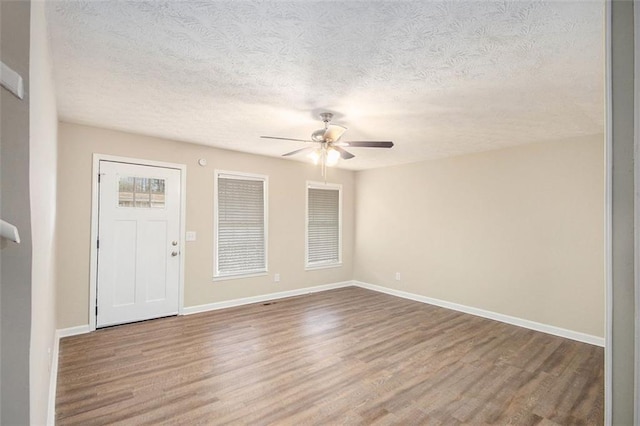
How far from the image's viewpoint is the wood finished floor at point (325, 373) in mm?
2273

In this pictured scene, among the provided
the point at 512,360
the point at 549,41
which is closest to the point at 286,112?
the point at 549,41

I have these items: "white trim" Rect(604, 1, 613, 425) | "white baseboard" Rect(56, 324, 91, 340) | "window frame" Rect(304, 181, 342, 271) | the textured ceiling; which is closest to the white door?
"white baseboard" Rect(56, 324, 91, 340)

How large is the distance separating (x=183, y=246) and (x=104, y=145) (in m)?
1.65

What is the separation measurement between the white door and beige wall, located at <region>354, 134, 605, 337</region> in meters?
3.82

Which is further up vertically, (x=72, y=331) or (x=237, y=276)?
(x=237, y=276)

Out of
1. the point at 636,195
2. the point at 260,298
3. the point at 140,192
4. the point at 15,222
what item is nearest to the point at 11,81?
the point at 15,222

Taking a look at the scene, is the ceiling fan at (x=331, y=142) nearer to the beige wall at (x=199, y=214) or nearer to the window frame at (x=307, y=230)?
the beige wall at (x=199, y=214)

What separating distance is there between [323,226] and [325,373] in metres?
3.68

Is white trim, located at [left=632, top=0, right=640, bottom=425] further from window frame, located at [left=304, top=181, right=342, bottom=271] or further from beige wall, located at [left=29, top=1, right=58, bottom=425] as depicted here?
window frame, located at [left=304, top=181, right=342, bottom=271]

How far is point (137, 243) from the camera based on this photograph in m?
4.12

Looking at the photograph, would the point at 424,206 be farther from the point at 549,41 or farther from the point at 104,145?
the point at 104,145

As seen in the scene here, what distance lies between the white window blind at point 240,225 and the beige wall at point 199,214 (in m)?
0.15

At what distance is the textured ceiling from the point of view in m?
1.67

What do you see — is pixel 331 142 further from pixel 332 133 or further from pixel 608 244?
pixel 608 244
